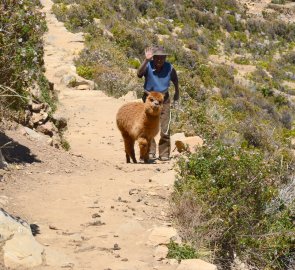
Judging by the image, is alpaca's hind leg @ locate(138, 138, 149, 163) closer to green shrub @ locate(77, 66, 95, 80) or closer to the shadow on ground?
the shadow on ground

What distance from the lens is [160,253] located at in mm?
5012

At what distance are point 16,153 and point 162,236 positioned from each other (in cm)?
336

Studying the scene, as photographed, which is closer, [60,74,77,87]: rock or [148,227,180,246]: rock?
[148,227,180,246]: rock

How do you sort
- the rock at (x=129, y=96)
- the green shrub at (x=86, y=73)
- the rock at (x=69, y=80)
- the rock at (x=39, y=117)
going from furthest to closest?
the green shrub at (x=86, y=73), the rock at (x=69, y=80), the rock at (x=129, y=96), the rock at (x=39, y=117)

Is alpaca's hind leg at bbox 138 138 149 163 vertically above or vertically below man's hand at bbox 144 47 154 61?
below

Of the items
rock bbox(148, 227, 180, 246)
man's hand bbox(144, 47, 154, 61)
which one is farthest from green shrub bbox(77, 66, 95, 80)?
rock bbox(148, 227, 180, 246)

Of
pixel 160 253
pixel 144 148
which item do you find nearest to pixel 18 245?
pixel 160 253

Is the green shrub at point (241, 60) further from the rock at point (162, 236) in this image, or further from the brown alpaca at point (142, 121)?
the rock at point (162, 236)

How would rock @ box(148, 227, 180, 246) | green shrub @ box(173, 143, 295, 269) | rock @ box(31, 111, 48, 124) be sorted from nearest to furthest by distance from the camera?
rock @ box(148, 227, 180, 246) → green shrub @ box(173, 143, 295, 269) → rock @ box(31, 111, 48, 124)

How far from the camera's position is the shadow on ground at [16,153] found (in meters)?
7.54

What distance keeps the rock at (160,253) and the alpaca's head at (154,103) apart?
3.72 meters

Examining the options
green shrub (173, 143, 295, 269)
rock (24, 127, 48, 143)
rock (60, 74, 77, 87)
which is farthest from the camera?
rock (60, 74, 77, 87)

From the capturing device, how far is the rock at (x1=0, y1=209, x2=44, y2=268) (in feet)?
14.3

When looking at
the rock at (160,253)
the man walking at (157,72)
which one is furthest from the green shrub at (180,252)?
the man walking at (157,72)
